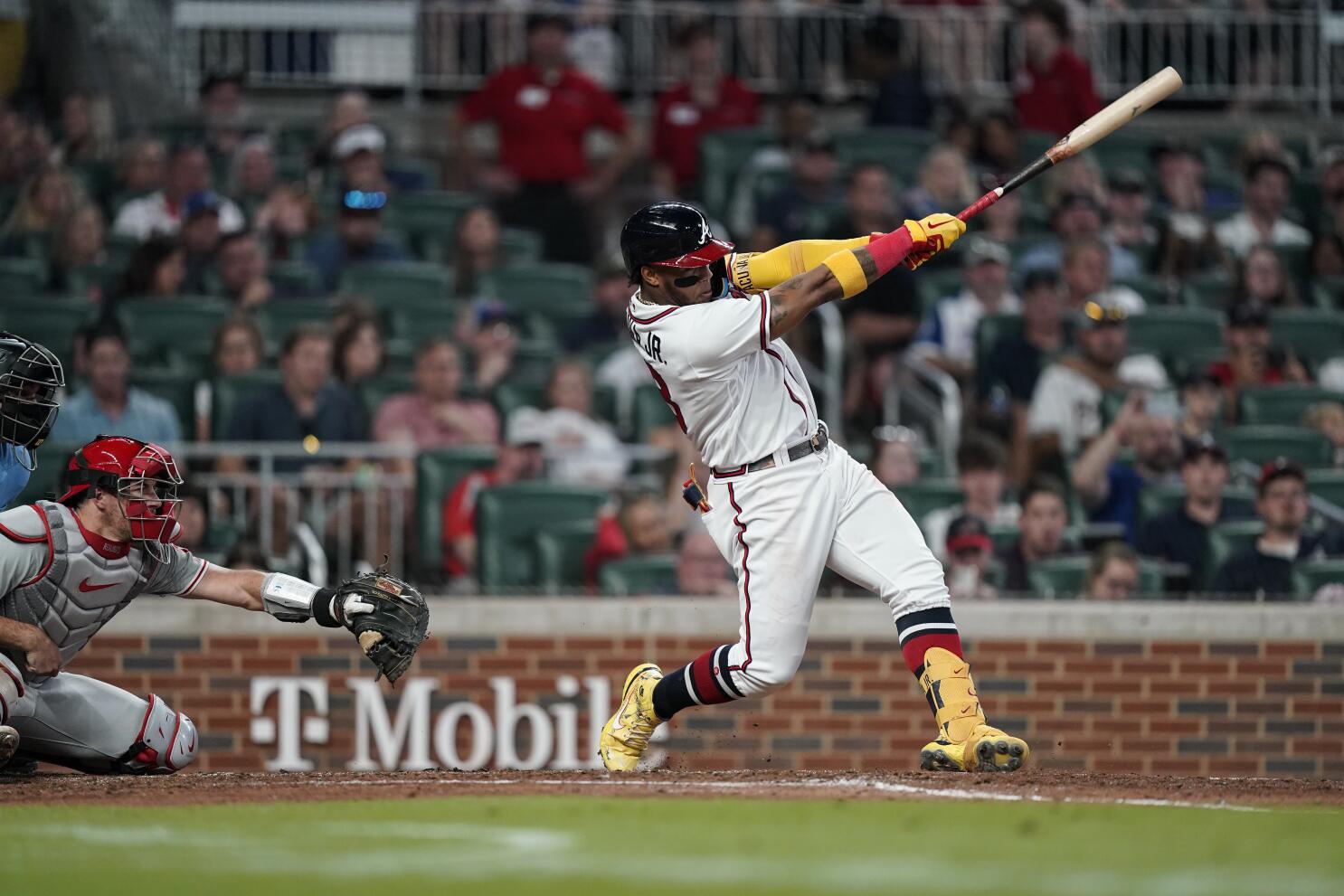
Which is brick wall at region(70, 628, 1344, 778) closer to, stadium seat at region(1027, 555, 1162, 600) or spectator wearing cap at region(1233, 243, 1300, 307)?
stadium seat at region(1027, 555, 1162, 600)

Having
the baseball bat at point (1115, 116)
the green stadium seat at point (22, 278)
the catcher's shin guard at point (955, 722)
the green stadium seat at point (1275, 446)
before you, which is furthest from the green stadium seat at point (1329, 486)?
the green stadium seat at point (22, 278)

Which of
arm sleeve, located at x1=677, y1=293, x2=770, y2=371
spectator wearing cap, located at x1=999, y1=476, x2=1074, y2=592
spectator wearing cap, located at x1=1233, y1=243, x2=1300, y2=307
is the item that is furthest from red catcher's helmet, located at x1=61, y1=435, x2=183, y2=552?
spectator wearing cap, located at x1=1233, y1=243, x2=1300, y2=307

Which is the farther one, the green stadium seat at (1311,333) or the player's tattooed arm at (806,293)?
the green stadium seat at (1311,333)

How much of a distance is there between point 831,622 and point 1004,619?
739 mm

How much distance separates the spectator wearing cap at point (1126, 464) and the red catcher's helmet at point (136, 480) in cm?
463

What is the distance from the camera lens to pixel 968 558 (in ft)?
26.7

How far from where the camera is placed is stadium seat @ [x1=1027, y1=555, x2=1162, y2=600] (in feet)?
27.2

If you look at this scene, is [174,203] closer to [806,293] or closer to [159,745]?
[159,745]

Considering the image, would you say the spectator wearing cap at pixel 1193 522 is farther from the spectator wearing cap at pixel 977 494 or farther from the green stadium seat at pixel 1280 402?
the green stadium seat at pixel 1280 402

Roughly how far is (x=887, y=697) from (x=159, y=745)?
10.6 feet

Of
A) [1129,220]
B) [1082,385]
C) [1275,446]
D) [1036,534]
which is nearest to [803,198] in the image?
[1129,220]

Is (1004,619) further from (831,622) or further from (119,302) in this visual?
(119,302)

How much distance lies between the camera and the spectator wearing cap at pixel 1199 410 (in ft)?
30.1

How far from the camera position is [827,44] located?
44.3 ft
